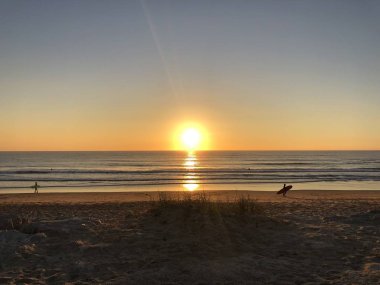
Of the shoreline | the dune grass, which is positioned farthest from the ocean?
the dune grass

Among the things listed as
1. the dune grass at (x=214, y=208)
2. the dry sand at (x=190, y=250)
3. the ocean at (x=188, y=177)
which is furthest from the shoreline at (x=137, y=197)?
the dry sand at (x=190, y=250)

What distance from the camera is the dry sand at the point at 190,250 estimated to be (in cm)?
647

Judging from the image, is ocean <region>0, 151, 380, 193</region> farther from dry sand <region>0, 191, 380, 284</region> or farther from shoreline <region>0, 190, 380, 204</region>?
dry sand <region>0, 191, 380, 284</region>

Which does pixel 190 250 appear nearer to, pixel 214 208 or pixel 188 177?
pixel 214 208

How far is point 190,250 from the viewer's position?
7910mm

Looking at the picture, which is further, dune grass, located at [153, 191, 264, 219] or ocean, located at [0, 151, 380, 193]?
ocean, located at [0, 151, 380, 193]

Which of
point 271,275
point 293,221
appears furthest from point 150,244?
point 293,221

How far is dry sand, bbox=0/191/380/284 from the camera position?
647 cm

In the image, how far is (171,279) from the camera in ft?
20.8

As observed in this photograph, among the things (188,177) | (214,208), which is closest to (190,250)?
(214,208)

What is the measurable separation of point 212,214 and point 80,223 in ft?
11.6

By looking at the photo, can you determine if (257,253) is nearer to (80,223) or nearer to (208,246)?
(208,246)

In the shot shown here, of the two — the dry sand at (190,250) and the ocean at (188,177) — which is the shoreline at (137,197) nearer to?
the ocean at (188,177)

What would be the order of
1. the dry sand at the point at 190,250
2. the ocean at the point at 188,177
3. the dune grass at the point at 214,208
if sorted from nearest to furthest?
1. the dry sand at the point at 190,250
2. the dune grass at the point at 214,208
3. the ocean at the point at 188,177
